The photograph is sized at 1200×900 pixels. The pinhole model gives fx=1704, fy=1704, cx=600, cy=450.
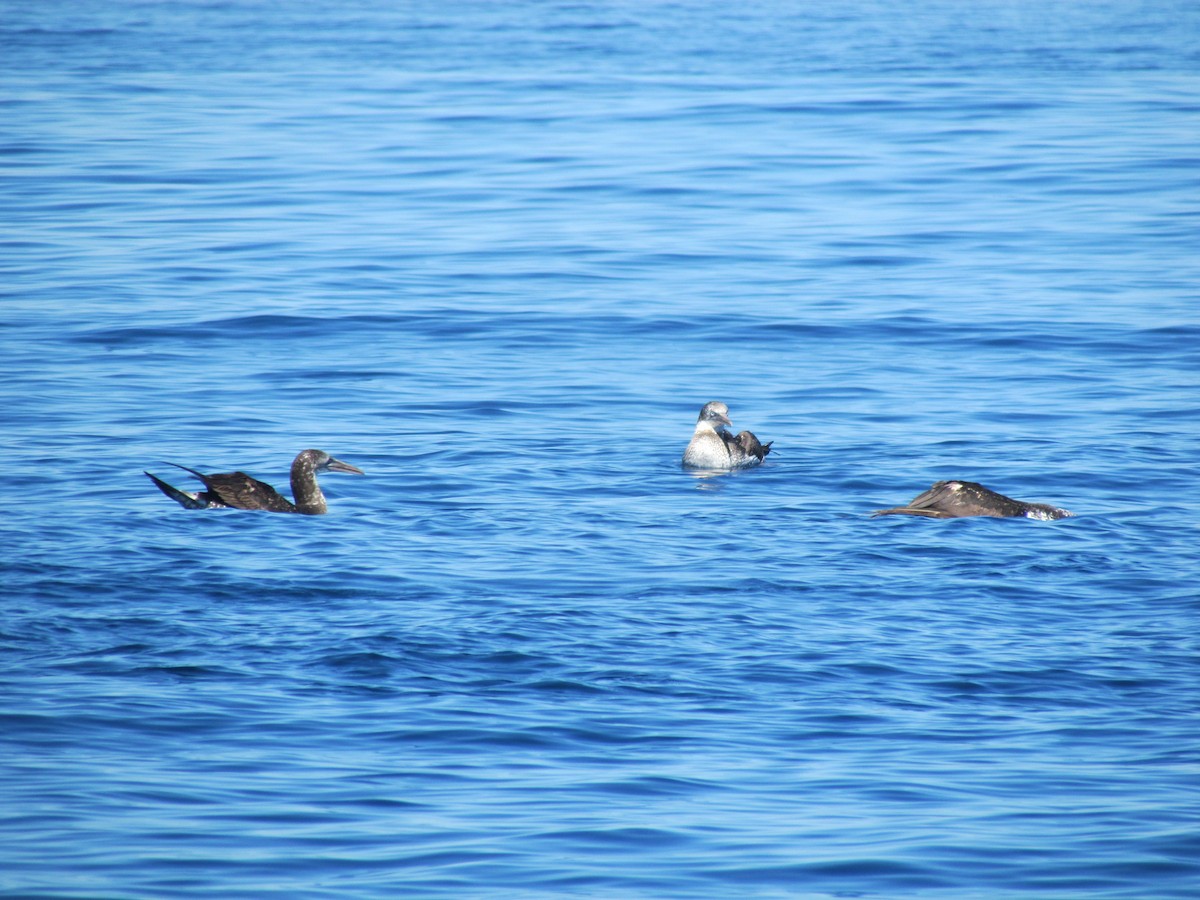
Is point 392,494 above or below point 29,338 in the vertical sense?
below

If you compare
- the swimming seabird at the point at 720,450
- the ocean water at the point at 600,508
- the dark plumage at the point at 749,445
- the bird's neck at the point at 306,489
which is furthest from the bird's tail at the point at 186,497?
the dark plumage at the point at 749,445

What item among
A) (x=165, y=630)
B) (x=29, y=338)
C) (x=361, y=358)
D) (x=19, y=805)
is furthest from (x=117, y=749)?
(x=29, y=338)

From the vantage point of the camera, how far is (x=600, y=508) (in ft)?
42.9

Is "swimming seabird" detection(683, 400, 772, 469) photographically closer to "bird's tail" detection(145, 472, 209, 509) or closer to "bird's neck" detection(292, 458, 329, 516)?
"bird's neck" detection(292, 458, 329, 516)

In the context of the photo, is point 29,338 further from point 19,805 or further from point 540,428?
point 19,805

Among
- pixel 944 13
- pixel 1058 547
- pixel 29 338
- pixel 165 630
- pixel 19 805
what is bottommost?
pixel 19 805

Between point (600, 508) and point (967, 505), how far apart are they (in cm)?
275

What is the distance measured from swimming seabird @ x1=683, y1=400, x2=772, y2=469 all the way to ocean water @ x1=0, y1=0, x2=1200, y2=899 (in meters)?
0.20

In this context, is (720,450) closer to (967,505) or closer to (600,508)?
(600,508)

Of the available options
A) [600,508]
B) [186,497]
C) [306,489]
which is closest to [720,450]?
[600,508]

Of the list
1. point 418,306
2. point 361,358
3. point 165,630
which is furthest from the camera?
point 418,306

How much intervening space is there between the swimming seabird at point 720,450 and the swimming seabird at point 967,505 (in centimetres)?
217

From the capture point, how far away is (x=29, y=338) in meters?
19.4

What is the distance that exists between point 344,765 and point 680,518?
511cm
